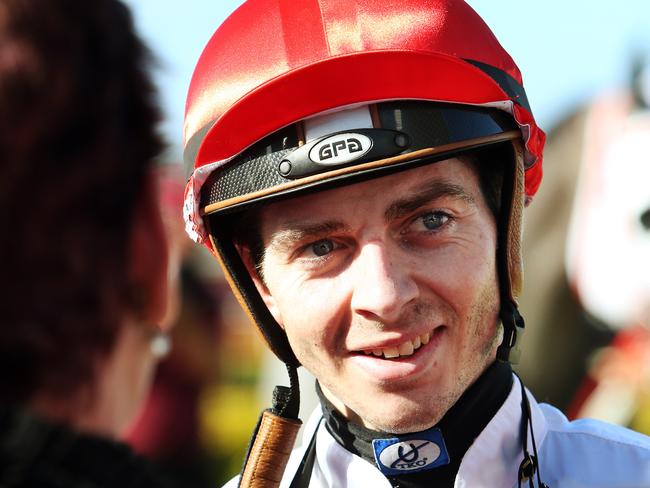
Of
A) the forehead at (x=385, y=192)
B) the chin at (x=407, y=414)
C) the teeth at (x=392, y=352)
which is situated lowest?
the chin at (x=407, y=414)

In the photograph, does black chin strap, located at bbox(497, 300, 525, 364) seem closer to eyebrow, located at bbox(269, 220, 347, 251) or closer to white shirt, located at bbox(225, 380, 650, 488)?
white shirt, located at bbox(225, 380, 650, 488)

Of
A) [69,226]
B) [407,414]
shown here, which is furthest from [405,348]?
[69,226]

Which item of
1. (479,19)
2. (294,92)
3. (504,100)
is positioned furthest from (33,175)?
(479,19)

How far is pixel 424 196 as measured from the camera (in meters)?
2.18

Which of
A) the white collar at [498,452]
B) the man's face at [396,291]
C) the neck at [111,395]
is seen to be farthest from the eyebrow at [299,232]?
the neck at [111,395]

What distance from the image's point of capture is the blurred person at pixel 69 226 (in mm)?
1081

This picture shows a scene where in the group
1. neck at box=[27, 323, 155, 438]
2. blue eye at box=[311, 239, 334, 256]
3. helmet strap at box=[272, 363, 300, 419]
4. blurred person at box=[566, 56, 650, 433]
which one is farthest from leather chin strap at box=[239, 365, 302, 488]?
blurred person at box=[566, 56, 650, 433]

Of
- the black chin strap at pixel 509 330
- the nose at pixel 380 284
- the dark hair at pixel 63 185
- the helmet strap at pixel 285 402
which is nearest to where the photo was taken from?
the dark hair at pixel 63 185

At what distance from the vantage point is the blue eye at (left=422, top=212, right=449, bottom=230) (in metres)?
2.19

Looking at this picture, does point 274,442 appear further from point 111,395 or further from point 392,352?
point 111,395

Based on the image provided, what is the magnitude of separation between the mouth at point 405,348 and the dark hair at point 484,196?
0.39 m

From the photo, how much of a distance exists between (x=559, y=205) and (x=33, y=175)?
17.7 feet

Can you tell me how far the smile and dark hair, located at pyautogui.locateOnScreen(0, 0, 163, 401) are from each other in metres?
Answer: 1.03

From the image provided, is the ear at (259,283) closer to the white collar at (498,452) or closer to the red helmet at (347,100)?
the red helmet at (347,100)
